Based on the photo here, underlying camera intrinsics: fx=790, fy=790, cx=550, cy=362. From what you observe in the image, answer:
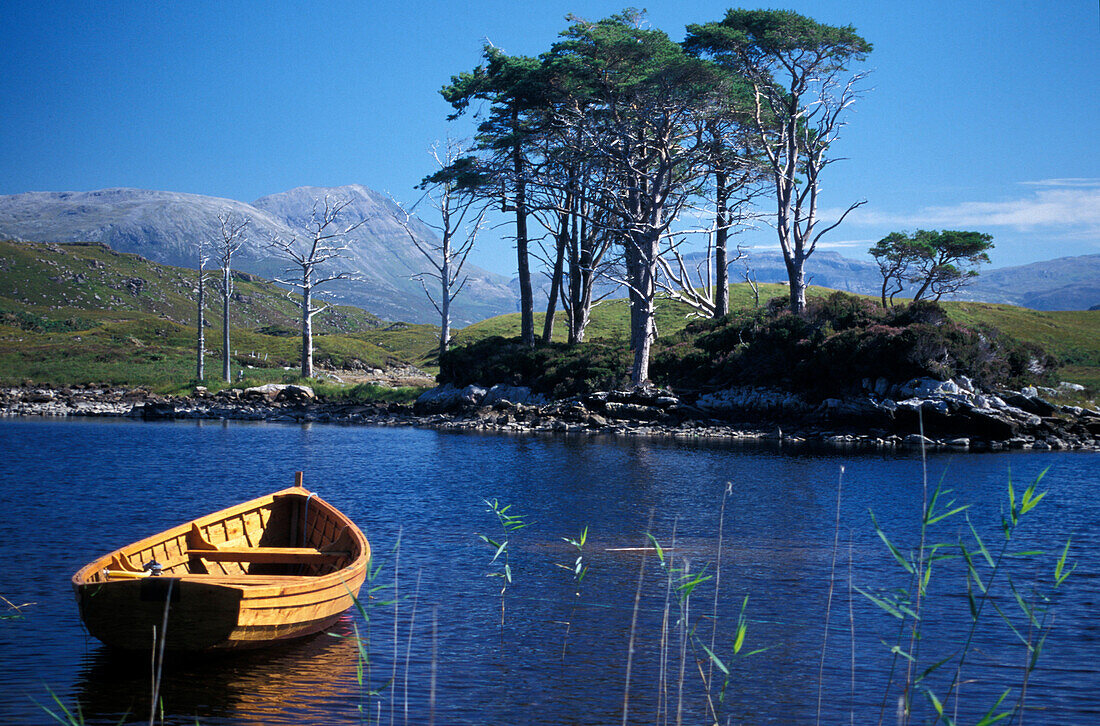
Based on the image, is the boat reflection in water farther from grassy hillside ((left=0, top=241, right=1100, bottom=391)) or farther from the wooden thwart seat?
grassy hillside ((left=0, top=241, right=1100, bottom=391))

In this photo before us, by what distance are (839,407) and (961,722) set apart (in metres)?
28.0

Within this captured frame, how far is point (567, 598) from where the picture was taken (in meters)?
11.2

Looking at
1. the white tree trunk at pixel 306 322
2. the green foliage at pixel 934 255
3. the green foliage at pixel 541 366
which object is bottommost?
the green foliage at pixel 541 366

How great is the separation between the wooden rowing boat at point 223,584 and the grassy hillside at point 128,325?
42232 millimetres

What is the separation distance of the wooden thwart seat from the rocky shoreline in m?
24.9

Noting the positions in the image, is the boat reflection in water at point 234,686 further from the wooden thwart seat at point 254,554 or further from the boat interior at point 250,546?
the wooden thwart seat at point 254,554

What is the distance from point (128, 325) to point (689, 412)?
257ft

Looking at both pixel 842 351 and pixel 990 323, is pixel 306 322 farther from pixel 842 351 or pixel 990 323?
pixel 990 323

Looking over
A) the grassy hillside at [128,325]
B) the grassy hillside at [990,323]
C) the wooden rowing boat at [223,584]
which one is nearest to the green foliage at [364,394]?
the grassy hillside at [128,325]

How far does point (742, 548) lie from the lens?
47.0 ft

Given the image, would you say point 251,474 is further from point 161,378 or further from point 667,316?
point 667,316

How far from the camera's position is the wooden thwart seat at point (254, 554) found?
10250 millimetres

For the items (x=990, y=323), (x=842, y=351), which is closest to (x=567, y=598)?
(x=842, y=351)

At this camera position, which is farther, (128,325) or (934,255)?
(128,325)
